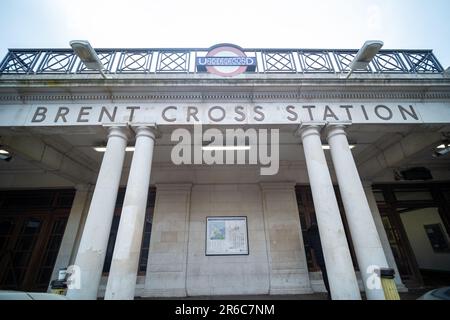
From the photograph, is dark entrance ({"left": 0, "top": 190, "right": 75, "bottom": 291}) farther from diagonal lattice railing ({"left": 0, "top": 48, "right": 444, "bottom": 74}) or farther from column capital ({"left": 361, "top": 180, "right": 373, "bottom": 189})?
column capital ({"left": 361, "top": 180, "right": 373, "bottom": 189})

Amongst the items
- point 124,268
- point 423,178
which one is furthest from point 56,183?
point 423,178

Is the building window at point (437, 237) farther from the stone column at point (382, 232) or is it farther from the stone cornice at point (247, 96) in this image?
the stone cornice at point (247, 96)

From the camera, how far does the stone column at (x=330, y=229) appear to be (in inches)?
159

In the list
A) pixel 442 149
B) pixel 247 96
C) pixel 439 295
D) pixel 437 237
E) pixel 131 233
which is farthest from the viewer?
pixel 437 237

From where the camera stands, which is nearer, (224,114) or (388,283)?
(388,283)

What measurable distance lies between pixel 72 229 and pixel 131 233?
563cm

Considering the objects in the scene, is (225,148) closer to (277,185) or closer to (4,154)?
(277,185)

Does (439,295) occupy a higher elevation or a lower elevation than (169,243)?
lower

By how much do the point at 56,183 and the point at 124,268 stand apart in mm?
7123

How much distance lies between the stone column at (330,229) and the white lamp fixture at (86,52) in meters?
5.75

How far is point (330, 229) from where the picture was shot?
4410mm

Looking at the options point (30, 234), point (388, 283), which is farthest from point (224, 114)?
point (30, 234)

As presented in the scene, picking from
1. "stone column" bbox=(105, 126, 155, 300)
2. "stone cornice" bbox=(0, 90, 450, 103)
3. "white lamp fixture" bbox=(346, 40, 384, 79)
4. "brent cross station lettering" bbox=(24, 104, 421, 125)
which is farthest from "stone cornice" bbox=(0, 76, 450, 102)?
"stone column" bbox=(105, 126, 155, 300)

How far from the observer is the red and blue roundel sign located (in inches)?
237
